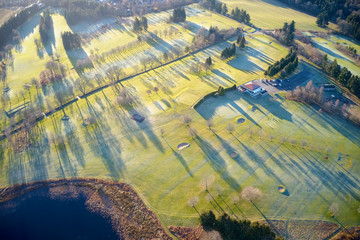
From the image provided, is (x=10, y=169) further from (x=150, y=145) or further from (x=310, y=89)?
(x=310, y=89)

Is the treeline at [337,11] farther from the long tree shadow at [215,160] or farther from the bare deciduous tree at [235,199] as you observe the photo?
the bare deciduous tree at [235,199]

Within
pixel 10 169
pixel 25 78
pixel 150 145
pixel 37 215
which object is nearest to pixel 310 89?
pixel 150 145

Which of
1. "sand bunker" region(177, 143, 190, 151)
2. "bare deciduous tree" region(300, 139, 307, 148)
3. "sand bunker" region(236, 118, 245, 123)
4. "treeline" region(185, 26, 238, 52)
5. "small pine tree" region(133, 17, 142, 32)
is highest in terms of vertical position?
"small pine tree" region(133, 17, 142, 32)

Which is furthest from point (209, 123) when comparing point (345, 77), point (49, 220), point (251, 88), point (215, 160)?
point (345, 77)

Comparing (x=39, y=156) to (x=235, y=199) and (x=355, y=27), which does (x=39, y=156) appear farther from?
(x=355, y=27)

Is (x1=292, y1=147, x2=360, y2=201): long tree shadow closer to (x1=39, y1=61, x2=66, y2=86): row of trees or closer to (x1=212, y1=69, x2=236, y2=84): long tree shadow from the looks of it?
(x1=212, y1=69, x2=236, y2=84): long tree shadow

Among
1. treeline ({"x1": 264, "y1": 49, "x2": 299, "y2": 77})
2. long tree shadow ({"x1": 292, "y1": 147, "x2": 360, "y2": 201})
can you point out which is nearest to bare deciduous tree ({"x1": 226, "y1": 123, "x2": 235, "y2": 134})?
long tree shadow ({"x1": 292, "y1": 147, "x2": 360, "y2": 201})
